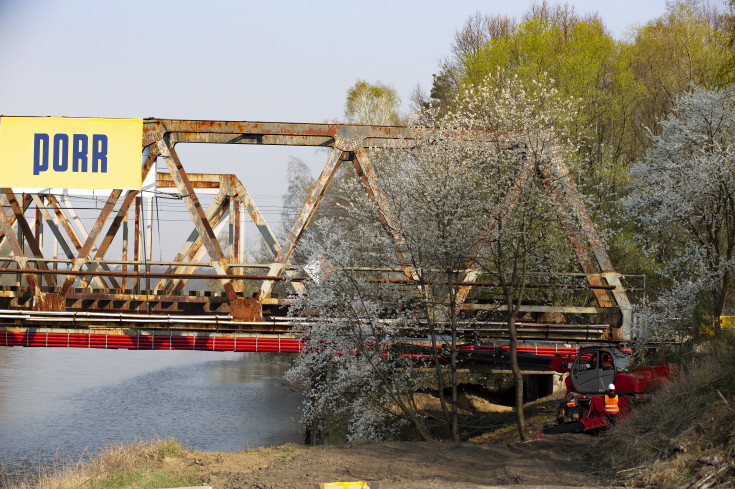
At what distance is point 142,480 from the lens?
41.6ft

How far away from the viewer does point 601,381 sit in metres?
16.3

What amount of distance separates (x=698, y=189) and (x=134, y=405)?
91.0ft

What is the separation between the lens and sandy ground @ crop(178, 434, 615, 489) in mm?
11031

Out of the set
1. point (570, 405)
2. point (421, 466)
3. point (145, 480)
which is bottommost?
point (145, 480)

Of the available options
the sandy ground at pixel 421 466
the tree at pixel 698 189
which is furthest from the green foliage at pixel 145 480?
the tree at pixel 698 189

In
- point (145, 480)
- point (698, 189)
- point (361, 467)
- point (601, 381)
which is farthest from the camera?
point (698, 189)

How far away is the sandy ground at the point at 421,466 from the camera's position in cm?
1103

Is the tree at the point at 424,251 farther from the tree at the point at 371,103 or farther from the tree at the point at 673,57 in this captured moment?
the tree at the point at 371,103

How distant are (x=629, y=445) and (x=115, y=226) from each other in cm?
1396

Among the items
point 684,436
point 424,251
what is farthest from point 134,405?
point 684,436

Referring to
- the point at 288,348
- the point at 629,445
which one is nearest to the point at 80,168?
the point at 288,348

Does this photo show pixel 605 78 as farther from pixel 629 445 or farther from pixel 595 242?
pixel 629 445

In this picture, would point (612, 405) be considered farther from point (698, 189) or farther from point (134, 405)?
point (134, 405)

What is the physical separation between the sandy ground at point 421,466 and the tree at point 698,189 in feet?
25.1
